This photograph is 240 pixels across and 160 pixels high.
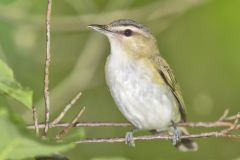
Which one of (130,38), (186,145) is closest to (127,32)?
(130,38)

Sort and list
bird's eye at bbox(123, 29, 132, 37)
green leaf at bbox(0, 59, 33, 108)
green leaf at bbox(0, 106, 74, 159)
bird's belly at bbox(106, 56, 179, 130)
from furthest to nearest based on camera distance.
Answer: bird's eye at bbox(123, 29, 132, 37) < bird's belly at bbox(106, 56, 179, 130) < green leaf at bbox(0, 59, 33, 108) < green leaf at bbox(0, 106, 74, 159)

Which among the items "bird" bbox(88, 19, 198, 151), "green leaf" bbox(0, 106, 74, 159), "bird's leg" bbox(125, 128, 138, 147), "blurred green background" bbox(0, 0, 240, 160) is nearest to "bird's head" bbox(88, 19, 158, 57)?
"bird" bbox(88, 19, 198, 151)

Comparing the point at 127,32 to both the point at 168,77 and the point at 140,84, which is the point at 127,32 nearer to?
the point at 168,77

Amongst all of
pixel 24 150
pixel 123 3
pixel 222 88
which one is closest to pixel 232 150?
pixel 222 88

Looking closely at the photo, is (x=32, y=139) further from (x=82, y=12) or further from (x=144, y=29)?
(x=82, y=12)

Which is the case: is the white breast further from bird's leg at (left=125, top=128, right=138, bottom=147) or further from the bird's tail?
the bird's tail

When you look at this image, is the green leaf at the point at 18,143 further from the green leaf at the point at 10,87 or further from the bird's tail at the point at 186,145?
the bird's tail at the point at 186,145

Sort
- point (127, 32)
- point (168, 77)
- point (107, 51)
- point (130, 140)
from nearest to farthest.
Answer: point (130, 140) → point (168, 77) → point (127, 32) → point (107, 51)
